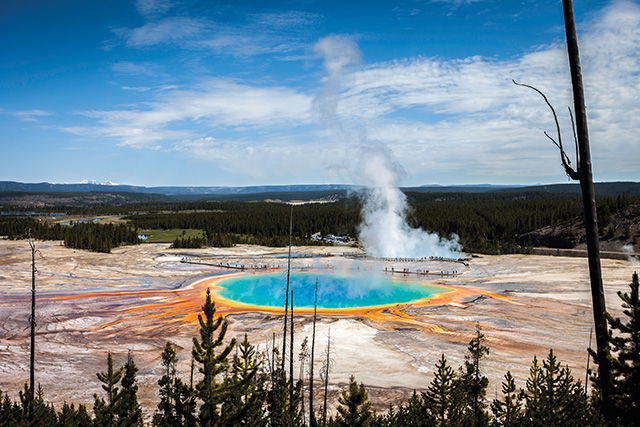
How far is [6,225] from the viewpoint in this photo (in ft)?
357

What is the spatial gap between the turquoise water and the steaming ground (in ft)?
16.9

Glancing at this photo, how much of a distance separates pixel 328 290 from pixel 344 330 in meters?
17.3

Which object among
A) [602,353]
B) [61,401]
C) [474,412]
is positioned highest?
[602,353]

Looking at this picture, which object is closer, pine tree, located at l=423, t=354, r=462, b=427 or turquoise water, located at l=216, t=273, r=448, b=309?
pine tree, located at l=423, t=354, r=462, b=427

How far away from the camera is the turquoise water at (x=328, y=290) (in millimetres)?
45031

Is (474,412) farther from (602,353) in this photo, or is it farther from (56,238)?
(56,238)

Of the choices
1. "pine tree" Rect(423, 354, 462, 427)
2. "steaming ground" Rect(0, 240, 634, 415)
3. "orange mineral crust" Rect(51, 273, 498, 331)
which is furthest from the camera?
"orange mineral crust" Rect(51, 273, 498, 331)

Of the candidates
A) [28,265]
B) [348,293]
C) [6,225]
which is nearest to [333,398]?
[348,293]

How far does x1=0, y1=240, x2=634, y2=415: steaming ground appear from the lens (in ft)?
80.4

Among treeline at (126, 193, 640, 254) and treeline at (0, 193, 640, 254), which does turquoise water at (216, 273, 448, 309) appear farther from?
treeline at (126, 193, 640, 254)

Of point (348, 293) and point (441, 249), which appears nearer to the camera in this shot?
point (348, 293)

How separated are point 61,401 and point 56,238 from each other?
83.8m

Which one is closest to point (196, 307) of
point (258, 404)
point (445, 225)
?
point (258, 404)

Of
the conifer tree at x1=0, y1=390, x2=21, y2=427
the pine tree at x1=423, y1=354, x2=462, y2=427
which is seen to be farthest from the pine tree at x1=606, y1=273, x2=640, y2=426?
the conifer tree at x1=0, y1=390, x2=21, y2=427
